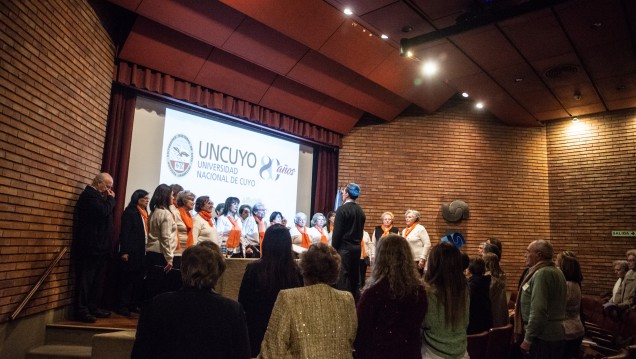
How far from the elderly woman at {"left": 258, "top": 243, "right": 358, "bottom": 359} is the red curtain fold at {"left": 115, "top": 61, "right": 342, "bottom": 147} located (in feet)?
15.5

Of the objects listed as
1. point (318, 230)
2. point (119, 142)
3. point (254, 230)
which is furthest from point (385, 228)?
point (119, 142)

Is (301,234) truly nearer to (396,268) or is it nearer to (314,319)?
(396,268)

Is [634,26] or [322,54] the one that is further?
[322,54]

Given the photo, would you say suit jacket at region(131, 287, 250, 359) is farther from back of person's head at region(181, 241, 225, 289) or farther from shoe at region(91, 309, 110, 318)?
shoe at region(91, 309, 110, 318)

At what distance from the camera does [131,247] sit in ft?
15.1

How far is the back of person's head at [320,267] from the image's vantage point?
6.41 feet

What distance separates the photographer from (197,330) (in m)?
1.70

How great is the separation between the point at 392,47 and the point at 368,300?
5.56 meters

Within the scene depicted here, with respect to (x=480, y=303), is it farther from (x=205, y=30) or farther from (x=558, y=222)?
(x=558, y=222)

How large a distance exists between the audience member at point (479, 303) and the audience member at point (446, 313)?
2.68 ft

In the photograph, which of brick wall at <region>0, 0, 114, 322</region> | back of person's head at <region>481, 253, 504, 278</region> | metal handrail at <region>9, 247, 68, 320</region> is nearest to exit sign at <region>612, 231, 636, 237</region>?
back of person's head at <region>481, 253, 504, 278</region>

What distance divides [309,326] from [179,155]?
5.07m

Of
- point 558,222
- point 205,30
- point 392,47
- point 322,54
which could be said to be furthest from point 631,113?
point 205,30

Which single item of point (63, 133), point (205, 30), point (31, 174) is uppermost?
point (205, 30)
